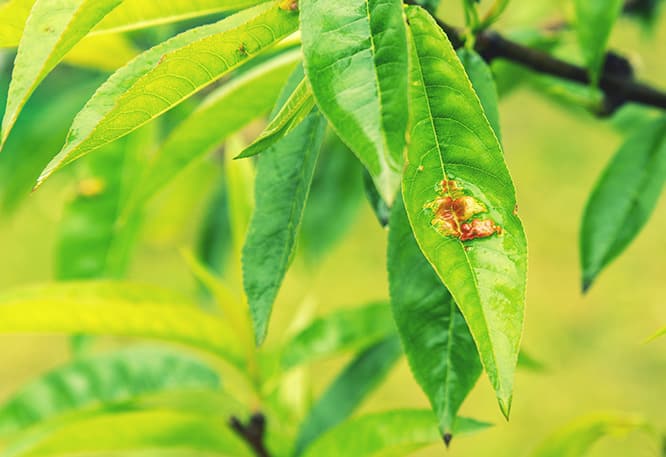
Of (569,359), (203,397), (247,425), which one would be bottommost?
(569,359)

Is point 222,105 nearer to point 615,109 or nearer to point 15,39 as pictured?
point 15,39

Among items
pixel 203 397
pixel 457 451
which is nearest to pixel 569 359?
pixel 457 451

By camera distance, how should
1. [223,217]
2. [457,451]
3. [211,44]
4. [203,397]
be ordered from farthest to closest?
[457,451]
[223,217]
[203,397]
[211,44]

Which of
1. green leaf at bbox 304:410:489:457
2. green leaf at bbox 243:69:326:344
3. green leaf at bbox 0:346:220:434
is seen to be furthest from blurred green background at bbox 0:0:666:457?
green leaf at bbox 243:69:326:344

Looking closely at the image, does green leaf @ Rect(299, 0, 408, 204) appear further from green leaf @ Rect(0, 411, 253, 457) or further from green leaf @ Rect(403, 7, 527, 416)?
green leaf @ Rect(0, 411, 253, 457)

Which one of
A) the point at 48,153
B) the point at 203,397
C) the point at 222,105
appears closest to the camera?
the point at 222,105

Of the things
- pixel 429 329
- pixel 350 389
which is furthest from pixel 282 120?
pixel 350 389

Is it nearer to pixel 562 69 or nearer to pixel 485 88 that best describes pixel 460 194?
pixel 485 88
